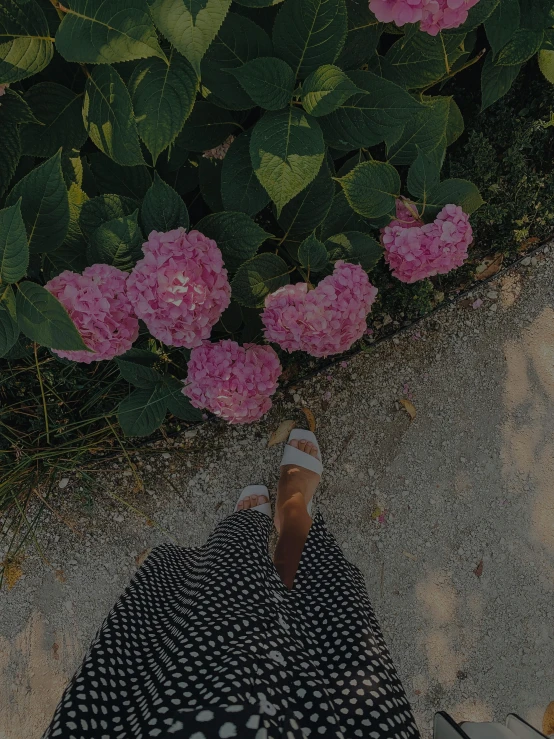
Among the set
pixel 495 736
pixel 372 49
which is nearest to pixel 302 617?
pixel 495 736

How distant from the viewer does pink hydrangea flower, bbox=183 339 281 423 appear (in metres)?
1.23

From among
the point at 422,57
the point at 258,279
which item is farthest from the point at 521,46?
the point at 258,279

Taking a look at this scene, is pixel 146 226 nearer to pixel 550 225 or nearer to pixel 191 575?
pixel 191 575

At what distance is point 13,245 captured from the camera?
0.88 m

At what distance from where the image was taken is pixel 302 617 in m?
1.45

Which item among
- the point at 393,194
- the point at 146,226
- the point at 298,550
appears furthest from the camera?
the point at 298,550

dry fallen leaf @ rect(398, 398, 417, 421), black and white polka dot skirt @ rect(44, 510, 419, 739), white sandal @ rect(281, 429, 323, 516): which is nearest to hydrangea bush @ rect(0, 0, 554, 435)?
black and white polka dot skirt @ rect(44, 510, 419, 739)

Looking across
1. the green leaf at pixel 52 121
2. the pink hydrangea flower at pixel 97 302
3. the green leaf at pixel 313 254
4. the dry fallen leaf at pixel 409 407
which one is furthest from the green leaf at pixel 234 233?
the dry fallen leaf at pixel 409 407

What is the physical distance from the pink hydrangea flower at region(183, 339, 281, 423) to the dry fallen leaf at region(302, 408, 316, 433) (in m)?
0.67

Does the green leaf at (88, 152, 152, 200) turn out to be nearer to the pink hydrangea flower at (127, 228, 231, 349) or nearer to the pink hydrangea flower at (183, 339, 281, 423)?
the pink hydrangea flower at (127, 228, 231, 349)

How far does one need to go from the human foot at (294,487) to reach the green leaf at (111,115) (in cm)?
117

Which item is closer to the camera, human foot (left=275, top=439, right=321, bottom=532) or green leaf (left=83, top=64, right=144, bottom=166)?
green leaf (left=83, top=64, right=144, bottom=166)

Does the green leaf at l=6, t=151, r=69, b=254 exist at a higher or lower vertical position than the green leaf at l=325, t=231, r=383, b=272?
lower

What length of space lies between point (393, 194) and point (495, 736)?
4.26 feet
